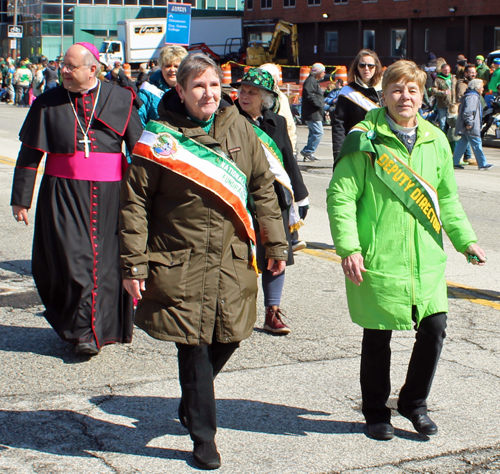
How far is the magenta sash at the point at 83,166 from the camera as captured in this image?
4.98 m

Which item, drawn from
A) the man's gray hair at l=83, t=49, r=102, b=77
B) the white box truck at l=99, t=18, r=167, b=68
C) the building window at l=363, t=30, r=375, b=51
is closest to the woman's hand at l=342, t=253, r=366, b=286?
the man's gray hair at l=83, t=49, r=102, b=77

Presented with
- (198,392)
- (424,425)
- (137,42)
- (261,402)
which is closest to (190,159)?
(198,392)

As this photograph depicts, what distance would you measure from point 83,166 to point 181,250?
69.5 inches

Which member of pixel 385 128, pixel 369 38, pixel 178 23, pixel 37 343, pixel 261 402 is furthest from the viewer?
pixel 369 38

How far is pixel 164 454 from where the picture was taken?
144 inches

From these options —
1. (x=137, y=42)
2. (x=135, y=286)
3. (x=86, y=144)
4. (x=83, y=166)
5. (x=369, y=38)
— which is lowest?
(x=135, y=286)

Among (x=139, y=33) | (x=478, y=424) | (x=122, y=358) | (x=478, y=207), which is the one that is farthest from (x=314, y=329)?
(x=139, y=33)

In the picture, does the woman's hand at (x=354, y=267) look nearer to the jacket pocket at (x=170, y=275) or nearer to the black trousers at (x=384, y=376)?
the black trousers at (x=384, y=376)

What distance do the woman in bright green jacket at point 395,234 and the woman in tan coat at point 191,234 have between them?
0.54 meters

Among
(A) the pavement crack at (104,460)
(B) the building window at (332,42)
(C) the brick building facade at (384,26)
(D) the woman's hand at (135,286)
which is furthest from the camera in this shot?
(B) the building window at (332,42)

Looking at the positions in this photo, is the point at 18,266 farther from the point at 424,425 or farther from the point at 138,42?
the point at 138,42

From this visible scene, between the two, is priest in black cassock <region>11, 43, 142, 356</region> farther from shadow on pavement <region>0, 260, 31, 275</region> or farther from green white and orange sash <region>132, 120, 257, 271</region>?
shadow on pavement <region>0, 260, 31, 275</region>

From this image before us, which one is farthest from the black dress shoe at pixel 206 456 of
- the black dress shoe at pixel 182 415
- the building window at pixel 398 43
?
the building window at pixel 398 43

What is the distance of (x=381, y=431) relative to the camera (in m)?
3.80
